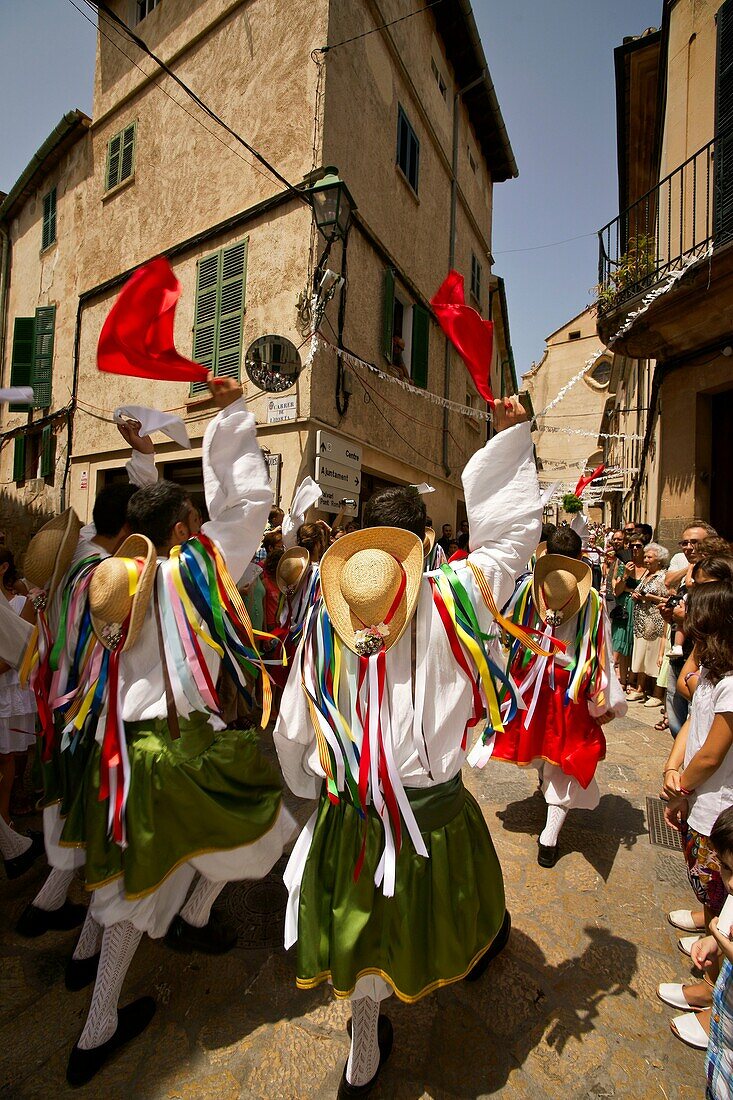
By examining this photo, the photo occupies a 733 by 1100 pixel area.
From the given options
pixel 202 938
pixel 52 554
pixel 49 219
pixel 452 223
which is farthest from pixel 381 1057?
pixel 49 219

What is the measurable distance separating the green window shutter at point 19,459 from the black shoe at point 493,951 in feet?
48.8

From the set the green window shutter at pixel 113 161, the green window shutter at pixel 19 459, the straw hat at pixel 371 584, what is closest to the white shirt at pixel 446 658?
the straw hat at pixel 371 584

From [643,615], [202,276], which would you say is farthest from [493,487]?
[202,276]

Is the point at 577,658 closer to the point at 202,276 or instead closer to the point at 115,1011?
the point at 115,1011

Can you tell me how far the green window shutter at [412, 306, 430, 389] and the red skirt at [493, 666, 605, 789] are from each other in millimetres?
9389

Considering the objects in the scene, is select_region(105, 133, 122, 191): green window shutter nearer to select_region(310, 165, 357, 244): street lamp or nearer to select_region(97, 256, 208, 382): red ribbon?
select_region(310, 165, 357, 244): street lamp

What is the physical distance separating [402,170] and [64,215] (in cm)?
815

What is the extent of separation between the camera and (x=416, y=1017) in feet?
6.84

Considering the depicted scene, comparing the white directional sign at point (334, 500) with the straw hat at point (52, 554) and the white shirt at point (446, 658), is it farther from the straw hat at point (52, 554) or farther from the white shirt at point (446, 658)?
the white shirt at point (446, 658)

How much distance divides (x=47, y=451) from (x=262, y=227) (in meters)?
7.44

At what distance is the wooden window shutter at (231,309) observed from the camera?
353 inches

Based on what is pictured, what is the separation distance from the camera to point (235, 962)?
2.33m

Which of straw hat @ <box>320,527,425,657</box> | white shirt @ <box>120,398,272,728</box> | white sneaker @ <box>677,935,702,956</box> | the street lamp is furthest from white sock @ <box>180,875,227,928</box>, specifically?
the street lamp

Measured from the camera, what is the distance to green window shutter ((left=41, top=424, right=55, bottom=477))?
12.4 meters
